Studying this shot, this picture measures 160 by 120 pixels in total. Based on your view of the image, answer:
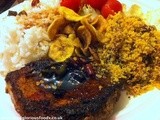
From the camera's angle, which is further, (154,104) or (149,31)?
(149,31)

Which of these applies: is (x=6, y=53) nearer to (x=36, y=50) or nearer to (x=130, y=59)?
(x=36, y=50)

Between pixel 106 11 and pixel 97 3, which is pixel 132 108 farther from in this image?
pixel 97 3

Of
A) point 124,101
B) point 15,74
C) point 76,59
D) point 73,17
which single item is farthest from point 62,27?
point 124,101

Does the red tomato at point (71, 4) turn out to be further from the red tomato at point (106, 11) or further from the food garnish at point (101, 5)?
the red tomato at point (106, 11)

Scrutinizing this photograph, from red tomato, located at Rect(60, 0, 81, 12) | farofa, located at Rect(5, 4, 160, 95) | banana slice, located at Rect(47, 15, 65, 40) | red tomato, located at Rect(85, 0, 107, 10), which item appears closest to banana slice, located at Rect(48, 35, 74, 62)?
banana slice, located at Rect(47, 15, 65, 40)

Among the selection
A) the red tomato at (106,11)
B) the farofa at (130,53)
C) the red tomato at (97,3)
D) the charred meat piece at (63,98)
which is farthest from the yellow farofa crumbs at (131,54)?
the red tomato at (97,3)

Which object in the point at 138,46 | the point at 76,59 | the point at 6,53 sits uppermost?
the point at 138,46

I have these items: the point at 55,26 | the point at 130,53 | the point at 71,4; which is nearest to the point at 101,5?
the point at 71,4
